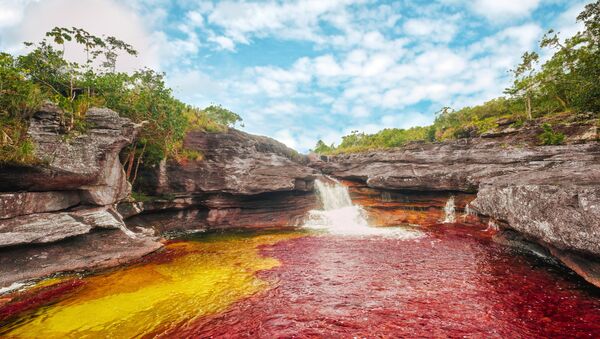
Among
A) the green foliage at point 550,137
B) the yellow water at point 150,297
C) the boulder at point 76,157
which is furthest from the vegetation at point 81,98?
the green foliage at point 550,137

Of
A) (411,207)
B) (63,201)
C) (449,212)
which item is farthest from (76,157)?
(449,212)

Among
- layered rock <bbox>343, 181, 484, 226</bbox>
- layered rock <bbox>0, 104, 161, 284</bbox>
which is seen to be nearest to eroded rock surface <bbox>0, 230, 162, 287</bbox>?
layered rock <bbox>0, 104, 161, 284</bbox>

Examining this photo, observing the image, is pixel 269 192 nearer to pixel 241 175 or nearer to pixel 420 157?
pixel 241 175

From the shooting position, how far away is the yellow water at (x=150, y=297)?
8.11m

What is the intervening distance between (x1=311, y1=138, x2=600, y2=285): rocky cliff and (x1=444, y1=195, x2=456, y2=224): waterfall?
3.26 feet

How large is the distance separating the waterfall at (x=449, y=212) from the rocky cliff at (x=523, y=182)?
994mm

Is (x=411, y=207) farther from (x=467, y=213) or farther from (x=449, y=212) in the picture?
(x=467, y=213)

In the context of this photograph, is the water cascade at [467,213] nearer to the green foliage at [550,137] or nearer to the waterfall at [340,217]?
the waterfall at [340,217]

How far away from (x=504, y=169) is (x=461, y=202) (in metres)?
5.05

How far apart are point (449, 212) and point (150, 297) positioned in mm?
25362

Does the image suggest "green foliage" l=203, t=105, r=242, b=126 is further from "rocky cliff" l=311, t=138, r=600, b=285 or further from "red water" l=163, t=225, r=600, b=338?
"red water" l=163, t=225, r=600, b=338

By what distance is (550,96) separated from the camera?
30938 millimetres

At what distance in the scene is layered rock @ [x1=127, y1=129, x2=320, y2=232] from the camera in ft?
83.0

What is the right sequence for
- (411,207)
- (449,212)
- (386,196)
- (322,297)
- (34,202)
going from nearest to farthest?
1. (322,297)
2. (34,202)
3. (449,212)
4. (411,207)
5. (386,196)
